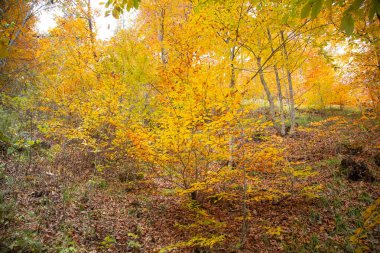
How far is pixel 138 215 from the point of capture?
5383 mm

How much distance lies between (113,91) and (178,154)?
11.4 feet

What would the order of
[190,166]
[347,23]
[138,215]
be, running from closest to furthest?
[347,23], [138,215], [190,166]

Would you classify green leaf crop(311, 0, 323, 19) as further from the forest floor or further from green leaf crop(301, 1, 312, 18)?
the forest floor

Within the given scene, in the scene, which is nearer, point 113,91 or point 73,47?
point 113,91

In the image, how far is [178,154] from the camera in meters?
4.78

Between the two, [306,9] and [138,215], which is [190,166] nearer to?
[138,215]

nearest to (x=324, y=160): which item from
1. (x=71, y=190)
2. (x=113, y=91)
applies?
(x=113, y=91)

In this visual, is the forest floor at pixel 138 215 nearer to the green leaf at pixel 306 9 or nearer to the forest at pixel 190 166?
the forest at pixel 190 166

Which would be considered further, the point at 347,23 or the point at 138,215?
the point at 138,215

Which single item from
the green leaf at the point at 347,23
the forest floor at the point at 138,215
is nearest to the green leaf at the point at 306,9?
the green leaf at the point at 347,23

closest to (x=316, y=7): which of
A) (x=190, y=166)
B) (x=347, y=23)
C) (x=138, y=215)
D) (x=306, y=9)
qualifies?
(x=306, y=9)

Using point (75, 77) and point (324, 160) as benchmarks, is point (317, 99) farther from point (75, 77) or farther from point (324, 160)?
point (75, 77)

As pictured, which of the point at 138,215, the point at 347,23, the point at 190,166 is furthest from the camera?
the point at 190,166

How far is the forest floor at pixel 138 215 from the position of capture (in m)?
3.95
